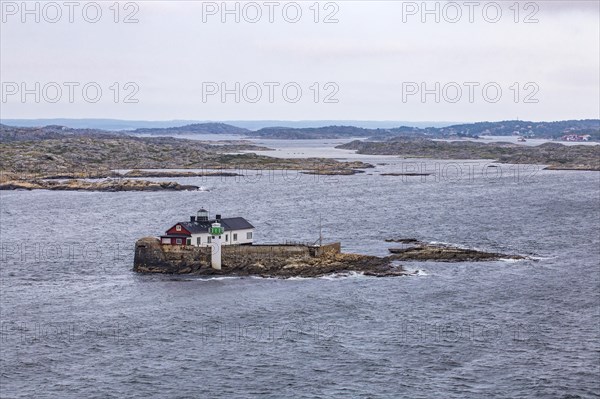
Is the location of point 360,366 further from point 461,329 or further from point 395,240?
Answer: point 395,240

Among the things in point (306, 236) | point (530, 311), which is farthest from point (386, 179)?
point (530, 311)

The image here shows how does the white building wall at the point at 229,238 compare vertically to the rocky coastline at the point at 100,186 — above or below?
below

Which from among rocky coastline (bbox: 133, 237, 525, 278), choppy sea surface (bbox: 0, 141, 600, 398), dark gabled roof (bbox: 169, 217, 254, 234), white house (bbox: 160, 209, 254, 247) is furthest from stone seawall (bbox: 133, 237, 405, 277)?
choppy sea surface (bbox: 0, 141, 600, 398)

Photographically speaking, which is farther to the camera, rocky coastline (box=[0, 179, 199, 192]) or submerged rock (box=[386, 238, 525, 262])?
rocky coastline (box=[0, 179, 199, 192])

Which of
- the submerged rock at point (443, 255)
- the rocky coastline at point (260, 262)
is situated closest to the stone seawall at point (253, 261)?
the rocky coastline at point (260, 262)

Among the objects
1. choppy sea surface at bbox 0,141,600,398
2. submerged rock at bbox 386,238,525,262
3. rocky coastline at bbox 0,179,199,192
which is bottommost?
choppy sea surface at bbox 0,141,600,398

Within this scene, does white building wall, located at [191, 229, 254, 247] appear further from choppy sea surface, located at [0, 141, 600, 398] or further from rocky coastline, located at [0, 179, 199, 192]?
rocky coastline, located at [0, 179, 199, 192]

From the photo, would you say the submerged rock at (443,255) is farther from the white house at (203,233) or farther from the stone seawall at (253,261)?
the white house at (203,233)
